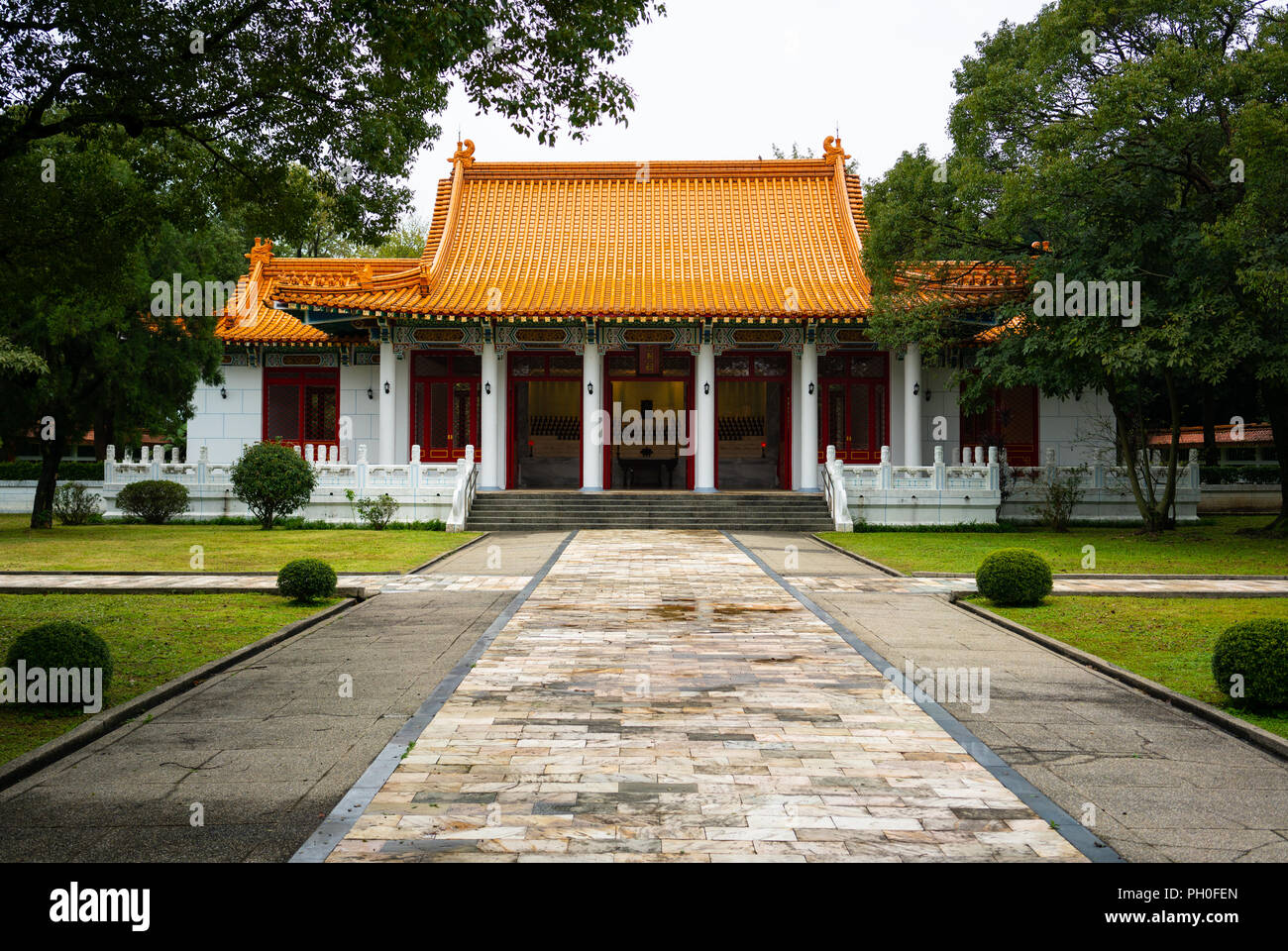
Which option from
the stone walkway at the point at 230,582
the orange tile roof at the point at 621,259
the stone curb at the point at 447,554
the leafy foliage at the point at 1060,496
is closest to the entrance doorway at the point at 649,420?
the orange tile roof at the point at 621,259

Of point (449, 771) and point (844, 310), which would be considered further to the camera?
point (844, 310)

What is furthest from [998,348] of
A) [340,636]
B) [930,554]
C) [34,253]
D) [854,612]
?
[34,253]

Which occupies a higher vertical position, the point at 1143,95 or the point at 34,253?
the point at 1143,95

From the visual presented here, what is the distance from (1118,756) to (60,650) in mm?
6595

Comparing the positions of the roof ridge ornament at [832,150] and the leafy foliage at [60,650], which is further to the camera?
the roof ridge ornament at [832,150]

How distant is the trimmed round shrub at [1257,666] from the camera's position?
6.42m

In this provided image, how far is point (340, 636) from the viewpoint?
9.26 m

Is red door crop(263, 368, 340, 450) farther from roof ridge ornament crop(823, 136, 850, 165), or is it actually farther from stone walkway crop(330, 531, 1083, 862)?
stone walkway crop(330, 531, 1083, 862)

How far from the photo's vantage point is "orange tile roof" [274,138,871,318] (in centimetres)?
2278

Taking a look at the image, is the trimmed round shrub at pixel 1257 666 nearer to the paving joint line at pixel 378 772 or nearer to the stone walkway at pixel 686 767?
the stone walkway at pixel 686 767

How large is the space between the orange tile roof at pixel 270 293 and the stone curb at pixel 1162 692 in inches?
719

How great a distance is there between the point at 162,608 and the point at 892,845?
9037mm

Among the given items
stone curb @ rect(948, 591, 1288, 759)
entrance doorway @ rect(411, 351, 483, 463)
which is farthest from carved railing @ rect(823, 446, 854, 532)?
stone curb @ rect(948, 591, 1288, 759)

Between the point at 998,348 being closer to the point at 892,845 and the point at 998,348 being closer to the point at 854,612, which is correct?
the point at 854,612
